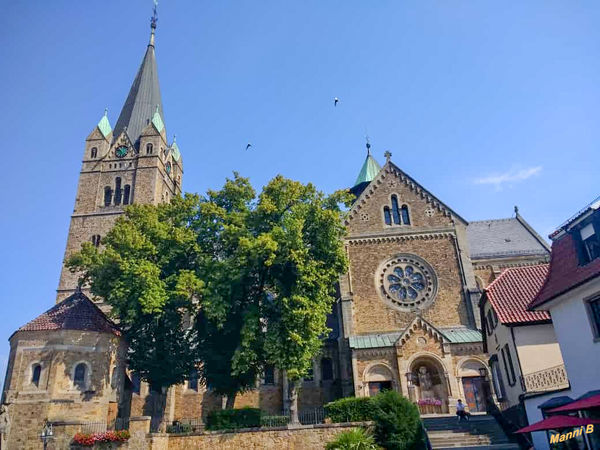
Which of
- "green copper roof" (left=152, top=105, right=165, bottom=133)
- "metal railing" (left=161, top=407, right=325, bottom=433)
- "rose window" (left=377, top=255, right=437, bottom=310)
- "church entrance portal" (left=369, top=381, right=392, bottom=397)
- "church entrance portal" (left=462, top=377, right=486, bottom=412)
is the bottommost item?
"metal railing" (left=161, top=407, right=325, bottom=433)

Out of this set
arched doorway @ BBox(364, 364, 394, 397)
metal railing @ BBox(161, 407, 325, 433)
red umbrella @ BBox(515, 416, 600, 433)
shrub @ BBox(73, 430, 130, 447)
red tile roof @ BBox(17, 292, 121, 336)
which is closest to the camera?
red umbrella @ BBox(515, 416, 600, 433)

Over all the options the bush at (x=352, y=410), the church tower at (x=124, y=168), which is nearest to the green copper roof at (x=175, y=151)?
the church tower at (x=124, y=168)

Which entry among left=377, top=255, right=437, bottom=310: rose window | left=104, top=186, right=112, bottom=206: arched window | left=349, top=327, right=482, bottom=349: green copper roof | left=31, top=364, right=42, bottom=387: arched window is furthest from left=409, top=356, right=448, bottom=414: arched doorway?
left=104, top=186, right=112, bottom=206: arched window

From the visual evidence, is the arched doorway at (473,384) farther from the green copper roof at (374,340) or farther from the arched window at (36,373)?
the arched window at (36,373)

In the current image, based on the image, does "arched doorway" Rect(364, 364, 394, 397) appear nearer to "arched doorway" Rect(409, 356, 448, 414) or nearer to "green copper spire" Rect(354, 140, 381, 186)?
"arched doorway" Rect(409, 356, 448, 414)

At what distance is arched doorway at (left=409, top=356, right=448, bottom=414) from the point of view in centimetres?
2622

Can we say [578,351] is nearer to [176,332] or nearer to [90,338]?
[176,332]

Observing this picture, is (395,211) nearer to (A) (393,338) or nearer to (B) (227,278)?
(A) (393,338)

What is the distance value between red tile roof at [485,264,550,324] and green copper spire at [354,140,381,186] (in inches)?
1074

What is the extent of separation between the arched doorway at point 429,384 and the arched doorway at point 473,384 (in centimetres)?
120

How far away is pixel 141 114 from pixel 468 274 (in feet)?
132

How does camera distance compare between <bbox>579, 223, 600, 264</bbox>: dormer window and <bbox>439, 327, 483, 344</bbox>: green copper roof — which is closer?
<bbox>579, 223, 600, 264</bbox>: dormer window

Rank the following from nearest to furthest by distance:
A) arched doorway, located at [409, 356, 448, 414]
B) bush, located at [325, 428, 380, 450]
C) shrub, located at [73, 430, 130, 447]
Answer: bush, located at [325, 428, 380, 450] < shrub, located at [73, 430, 130, 447] < arched doorway, located at [409, 356, 448, 414]

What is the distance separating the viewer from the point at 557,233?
58.3 feet
